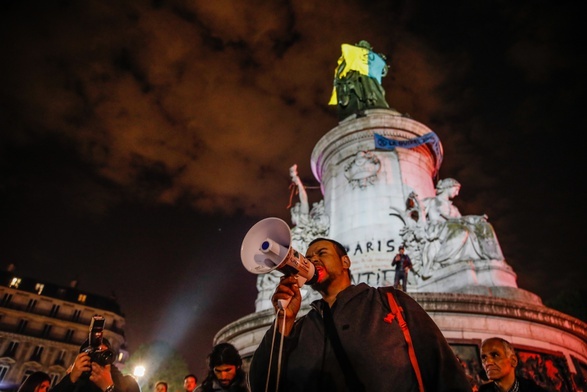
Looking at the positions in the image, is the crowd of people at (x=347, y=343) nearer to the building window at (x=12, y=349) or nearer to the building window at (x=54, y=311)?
the building window at (x=12, y=349)

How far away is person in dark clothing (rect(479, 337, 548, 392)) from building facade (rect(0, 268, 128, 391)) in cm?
3993

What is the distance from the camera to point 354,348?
2.45 metres

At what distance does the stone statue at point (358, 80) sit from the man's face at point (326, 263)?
1904 cm

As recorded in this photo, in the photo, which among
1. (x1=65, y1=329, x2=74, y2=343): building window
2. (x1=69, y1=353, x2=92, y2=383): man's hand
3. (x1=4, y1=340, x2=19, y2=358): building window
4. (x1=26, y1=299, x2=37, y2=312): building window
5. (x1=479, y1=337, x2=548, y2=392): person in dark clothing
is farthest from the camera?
(x1=26, y1=299, x2=37, y2=312): building window

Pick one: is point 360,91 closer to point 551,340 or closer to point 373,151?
point 373,151

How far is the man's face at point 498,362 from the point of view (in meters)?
4.04

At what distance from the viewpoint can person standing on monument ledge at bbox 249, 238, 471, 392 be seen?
2273 millimetres

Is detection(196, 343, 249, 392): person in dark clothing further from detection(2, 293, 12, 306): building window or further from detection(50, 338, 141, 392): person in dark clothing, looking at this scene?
detection(2, 293, 12, 306): building window

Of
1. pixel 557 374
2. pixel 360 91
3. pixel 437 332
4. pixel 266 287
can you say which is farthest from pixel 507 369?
pixel 360 91

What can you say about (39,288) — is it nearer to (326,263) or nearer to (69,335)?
(69,335)

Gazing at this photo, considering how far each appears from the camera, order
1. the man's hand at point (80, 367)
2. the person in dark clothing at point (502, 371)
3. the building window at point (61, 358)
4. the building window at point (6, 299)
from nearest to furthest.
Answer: the man's hand at point (80, 367) < the person in dark clothing at point (502, 371) < the building window at point (61, 358) < the building window at point (6, 299)

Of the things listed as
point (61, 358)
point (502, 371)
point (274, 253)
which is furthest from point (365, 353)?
point (61, 358)

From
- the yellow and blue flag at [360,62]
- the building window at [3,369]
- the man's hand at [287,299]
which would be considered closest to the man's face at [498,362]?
the man's hand at [287,299]

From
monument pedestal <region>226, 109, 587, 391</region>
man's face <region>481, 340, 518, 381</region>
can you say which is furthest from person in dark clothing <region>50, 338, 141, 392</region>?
monument pedestal <region>226, 109, 587, 391</region>
